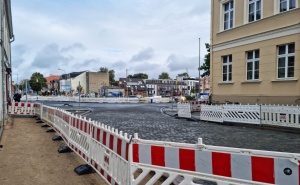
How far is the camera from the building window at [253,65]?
58.4ft

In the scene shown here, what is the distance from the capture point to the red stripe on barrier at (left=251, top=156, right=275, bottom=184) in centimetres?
270

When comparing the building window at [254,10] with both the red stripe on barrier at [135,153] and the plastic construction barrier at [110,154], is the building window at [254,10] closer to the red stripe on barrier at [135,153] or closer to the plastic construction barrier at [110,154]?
the plastic construction barrier at [110,154]

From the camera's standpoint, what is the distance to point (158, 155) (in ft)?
11.9

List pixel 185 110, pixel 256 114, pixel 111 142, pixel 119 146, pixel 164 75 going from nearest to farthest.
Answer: pixel 119 146
pixel 111 142
pixel 256 114
pixel 185 110
pixel 164 75

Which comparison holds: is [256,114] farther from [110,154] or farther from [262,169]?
[262,169]

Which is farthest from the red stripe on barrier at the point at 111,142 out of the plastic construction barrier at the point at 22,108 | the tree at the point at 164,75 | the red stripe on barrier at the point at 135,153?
the tree at the point at 164,75

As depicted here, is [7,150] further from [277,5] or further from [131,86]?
[131,86]

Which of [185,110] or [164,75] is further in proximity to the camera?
[164,75]

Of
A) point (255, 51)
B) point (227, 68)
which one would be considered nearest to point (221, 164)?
point (255, 51)

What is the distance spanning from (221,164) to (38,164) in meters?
5.24

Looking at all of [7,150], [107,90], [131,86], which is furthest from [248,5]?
[131,86]

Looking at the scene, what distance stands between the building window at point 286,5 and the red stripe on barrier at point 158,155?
15.2 meters

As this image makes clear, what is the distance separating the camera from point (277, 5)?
636 inches

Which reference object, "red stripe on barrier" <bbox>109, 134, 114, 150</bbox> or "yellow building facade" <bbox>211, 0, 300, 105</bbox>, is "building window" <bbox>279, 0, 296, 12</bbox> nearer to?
"yellow building facade" <bbox>211, 0, 300, 105</bbox>
